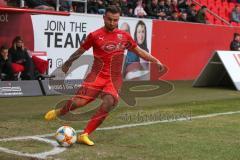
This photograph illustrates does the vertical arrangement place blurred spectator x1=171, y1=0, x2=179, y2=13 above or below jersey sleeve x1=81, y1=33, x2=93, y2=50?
below

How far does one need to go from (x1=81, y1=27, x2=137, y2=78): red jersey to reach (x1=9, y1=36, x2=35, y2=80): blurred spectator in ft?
21.7

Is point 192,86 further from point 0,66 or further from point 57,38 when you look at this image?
point 0,66

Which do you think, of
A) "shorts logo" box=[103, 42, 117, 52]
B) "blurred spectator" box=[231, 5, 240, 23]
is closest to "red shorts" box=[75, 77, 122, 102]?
"shorts logo" box=[103, 42, 117, 52]

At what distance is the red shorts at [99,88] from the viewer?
7.94m

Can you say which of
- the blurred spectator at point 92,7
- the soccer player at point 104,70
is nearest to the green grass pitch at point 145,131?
the soccer player at point 104,70

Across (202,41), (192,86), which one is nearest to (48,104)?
(192,86)

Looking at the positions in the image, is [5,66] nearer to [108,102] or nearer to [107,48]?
[107,48]

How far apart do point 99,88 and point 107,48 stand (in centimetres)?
60

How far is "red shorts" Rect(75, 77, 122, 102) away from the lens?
26.1ft

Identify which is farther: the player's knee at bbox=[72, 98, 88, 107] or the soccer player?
the player's knee at bbox=[72, 98, 88, 107]

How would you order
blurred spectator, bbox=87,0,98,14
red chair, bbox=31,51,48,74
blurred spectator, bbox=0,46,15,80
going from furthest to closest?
1. blurred spectator, bbox=87,0,98,14
2. red chair, bbox=31,51,48,74
3. blurred spectator, bbox=0,46,15,80

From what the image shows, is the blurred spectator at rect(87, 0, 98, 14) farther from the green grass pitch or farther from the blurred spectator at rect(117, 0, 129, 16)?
the green grass pitch

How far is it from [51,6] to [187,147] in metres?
10.3

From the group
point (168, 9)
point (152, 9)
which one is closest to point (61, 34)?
point (152, 9)
